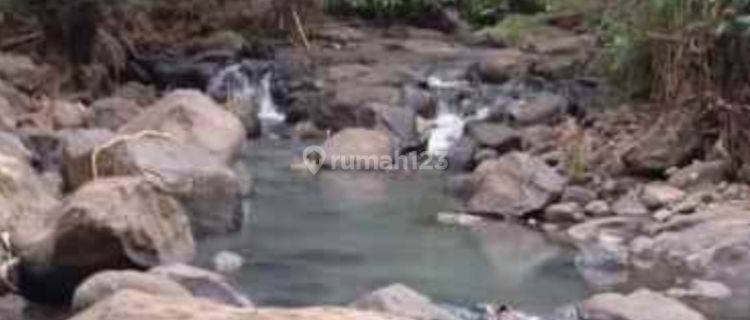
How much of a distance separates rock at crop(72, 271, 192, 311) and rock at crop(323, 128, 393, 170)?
5.60 metres

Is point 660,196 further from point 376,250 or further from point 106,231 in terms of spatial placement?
point 106,231

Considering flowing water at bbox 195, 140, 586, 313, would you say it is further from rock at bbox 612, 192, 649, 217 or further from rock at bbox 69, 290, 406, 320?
rock at bbox 69, 290, 406, 320

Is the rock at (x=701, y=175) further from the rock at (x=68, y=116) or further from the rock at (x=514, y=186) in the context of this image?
the rock at (x=68, y=116)

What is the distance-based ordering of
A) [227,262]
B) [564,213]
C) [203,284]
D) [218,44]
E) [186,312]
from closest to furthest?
[186,312], [203,284], [227,262], [564,213], [218,44]

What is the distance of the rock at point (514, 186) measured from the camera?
10148 mm

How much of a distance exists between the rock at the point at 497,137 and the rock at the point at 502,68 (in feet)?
6.53

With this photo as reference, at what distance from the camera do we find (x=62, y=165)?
9.69 metres

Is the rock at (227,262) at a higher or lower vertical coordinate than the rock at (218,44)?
higher

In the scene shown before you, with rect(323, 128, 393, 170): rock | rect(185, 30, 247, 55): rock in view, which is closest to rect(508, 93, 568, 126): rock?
rect(323, 128, 393, 170): rock

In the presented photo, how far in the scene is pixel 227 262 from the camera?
8.21 metres

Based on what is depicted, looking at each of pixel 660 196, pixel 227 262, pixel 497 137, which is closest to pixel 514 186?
pixel 660 196

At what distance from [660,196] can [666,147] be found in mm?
1068

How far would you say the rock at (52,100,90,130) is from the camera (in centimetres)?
1248

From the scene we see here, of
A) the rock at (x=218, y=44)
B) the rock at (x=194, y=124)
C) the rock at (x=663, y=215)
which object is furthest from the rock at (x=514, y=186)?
the rock at (x=218, y=44)
